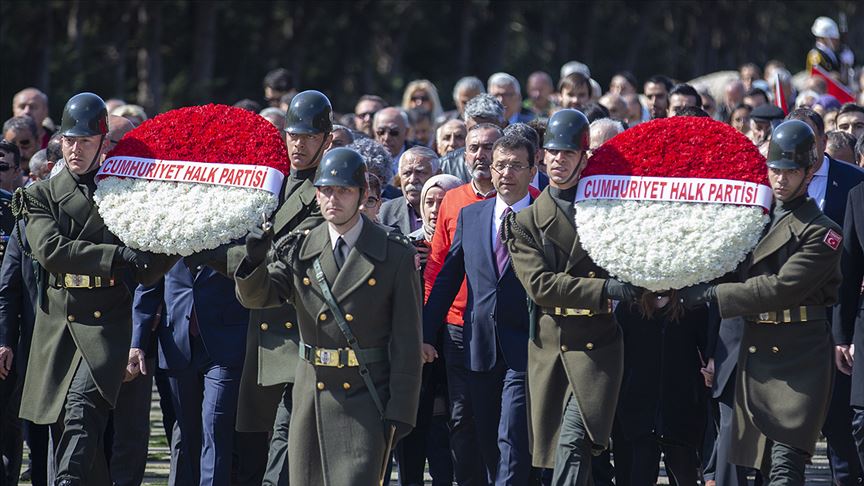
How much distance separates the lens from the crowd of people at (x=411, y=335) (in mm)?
7762

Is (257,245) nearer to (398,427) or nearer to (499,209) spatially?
(398,427)

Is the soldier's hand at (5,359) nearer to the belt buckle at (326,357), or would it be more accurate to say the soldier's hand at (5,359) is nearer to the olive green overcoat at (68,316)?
the olive green overcoat at (68,316)

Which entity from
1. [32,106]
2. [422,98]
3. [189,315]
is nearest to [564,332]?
[189,315]

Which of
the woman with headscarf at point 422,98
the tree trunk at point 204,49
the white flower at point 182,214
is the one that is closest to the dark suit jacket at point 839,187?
the white flower at point 182,214

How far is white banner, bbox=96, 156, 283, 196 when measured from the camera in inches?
328

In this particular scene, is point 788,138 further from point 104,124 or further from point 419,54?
point 419,54

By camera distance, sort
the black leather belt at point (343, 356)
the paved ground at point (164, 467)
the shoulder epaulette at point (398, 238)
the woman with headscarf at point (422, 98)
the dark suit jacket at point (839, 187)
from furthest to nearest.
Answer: the woman with headscarf at point (422, 98) < the paved ground at point (164, 467) < the dark suit jacket at point (839, 187) < the shoulder epaulette at point (398, 238) < the black leather belt at point (343, 356)

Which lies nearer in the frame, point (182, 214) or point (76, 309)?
point (182, 214)

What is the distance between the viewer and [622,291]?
26.8ft

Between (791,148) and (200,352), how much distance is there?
380 cm

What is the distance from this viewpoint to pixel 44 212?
8.86m

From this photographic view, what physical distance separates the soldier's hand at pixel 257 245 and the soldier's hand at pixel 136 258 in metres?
0.84

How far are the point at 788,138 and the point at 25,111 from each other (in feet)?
27.0

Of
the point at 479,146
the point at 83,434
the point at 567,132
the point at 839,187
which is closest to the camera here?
the point at 567,132
